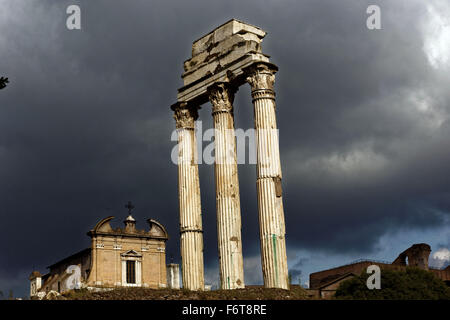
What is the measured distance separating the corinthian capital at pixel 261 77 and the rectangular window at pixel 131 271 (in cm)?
3107

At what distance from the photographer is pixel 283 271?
837 inches

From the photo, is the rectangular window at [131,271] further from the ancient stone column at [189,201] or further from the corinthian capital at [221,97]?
the corinthian capital at [221,97]

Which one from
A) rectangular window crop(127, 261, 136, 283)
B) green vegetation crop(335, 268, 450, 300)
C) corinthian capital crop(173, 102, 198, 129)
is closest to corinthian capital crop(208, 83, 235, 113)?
corinthian capital crop(173, 102, 198, 129)

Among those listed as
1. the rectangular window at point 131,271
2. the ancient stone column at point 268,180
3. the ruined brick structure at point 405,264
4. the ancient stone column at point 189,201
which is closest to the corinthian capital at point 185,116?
the ancient stone column at point 189,201

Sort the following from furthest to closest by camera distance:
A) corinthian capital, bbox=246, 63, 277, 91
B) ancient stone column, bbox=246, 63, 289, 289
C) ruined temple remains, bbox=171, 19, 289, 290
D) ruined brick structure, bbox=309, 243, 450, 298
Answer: ruined brick structure, bbox=309, 243, 450, 298
corinthian capital, bbox=246, 63, 277, 91
ruined temple remains, bbox=171, 19, 289, 290
ancient stone column, bbox=246, 63, 289, 289

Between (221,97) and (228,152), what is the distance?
6.78 ft

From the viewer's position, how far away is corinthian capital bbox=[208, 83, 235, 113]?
2423 cm

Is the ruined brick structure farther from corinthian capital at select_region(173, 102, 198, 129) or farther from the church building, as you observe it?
corinthian capital at select_region(173, 102, 198, 129)

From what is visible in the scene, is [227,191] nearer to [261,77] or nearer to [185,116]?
[261,77]

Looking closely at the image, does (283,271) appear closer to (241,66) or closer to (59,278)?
(241,66)

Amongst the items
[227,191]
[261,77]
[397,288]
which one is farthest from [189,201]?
[397,288]

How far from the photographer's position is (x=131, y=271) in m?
51.5

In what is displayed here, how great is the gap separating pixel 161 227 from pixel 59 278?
930 centimetres
